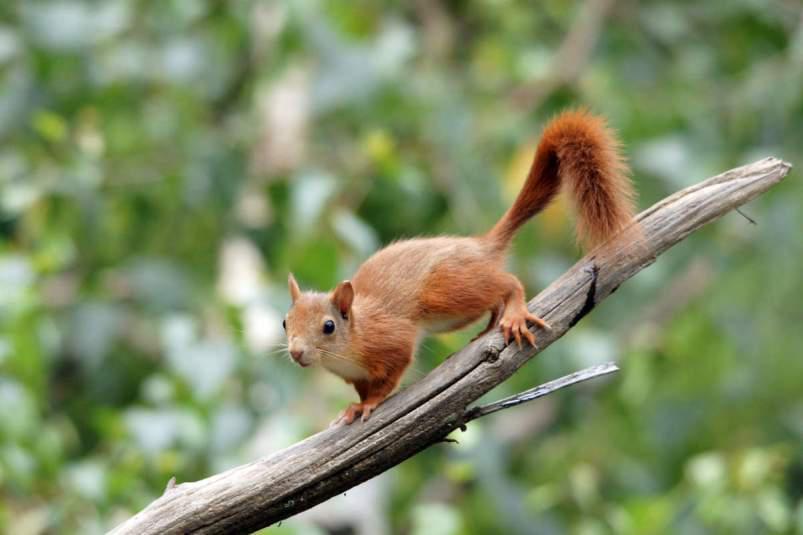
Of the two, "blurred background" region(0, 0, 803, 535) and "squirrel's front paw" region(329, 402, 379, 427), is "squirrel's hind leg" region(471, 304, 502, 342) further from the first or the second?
"blurred background" region(0, 0, 803, 535)

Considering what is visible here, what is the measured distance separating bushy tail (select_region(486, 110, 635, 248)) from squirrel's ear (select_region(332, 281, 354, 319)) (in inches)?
21.2

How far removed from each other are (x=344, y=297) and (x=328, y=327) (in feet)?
0.28

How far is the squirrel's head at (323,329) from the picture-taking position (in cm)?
301

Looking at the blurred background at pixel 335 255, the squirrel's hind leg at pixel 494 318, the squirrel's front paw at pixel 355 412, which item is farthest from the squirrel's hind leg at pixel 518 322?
the blurred background at pixel 335 255

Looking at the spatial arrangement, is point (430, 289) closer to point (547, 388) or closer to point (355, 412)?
point (355, 412)

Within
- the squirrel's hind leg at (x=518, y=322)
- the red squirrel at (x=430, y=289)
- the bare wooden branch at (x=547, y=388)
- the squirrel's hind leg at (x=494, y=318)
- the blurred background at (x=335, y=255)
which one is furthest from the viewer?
the blurred background at (x=335, y=255)

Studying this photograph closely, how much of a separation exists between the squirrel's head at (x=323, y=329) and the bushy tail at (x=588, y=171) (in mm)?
574

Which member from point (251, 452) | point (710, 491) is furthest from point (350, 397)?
point (710, 491)

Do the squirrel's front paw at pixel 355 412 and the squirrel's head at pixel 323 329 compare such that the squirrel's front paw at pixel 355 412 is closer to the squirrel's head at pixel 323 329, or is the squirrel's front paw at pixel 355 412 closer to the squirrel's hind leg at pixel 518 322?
the squirrel's head at pixel 323 329

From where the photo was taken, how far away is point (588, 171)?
2898 mm

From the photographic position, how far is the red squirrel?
2918mm

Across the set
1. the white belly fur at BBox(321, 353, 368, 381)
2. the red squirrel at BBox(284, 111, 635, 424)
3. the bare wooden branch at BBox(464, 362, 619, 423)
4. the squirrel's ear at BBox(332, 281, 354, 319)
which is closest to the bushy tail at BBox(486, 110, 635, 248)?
the red squirrel at BBox(284, 111, 635, 424)

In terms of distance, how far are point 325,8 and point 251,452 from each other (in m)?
2.38

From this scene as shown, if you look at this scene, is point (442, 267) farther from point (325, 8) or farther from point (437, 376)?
point (325, 8)
